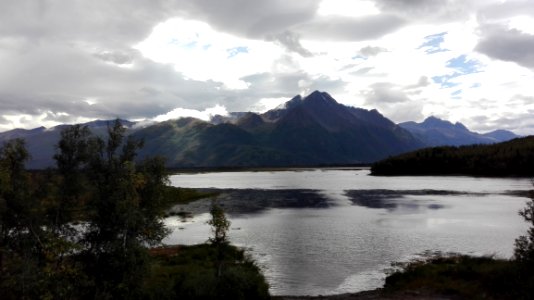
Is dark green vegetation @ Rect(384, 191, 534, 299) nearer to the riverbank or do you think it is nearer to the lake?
the riverbank

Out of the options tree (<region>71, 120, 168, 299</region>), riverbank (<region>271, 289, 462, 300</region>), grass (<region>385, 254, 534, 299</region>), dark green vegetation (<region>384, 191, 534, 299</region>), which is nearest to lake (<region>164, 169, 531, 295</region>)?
riverbank (<region>271, 289, 462, 300</region>)

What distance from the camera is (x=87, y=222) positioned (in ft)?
130

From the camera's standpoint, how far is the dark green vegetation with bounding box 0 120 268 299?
3088 centimetres

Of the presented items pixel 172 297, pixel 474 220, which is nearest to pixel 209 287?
pixel 172 297

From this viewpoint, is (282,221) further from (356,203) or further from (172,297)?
(172,297)

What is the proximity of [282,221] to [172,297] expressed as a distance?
212 ft

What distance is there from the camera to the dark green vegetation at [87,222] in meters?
30.9

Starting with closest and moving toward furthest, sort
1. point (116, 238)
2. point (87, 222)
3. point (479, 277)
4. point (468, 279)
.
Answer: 1. point (116, 238)
2. point (87, 222)
3. point (479, 277)
4. point (468, 279)

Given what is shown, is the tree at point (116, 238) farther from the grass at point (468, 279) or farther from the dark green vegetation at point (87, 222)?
the grass at point (468, 279)

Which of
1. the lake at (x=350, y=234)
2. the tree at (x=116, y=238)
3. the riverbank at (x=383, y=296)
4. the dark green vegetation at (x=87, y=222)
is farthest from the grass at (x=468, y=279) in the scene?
the tree at (x=116, y=238)

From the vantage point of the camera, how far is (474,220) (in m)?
95.7

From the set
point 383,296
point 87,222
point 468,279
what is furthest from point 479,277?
point 87,222

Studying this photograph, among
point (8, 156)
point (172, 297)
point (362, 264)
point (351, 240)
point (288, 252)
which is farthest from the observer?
point (351, 240)

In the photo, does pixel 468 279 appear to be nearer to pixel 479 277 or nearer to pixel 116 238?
pixel 479 277
